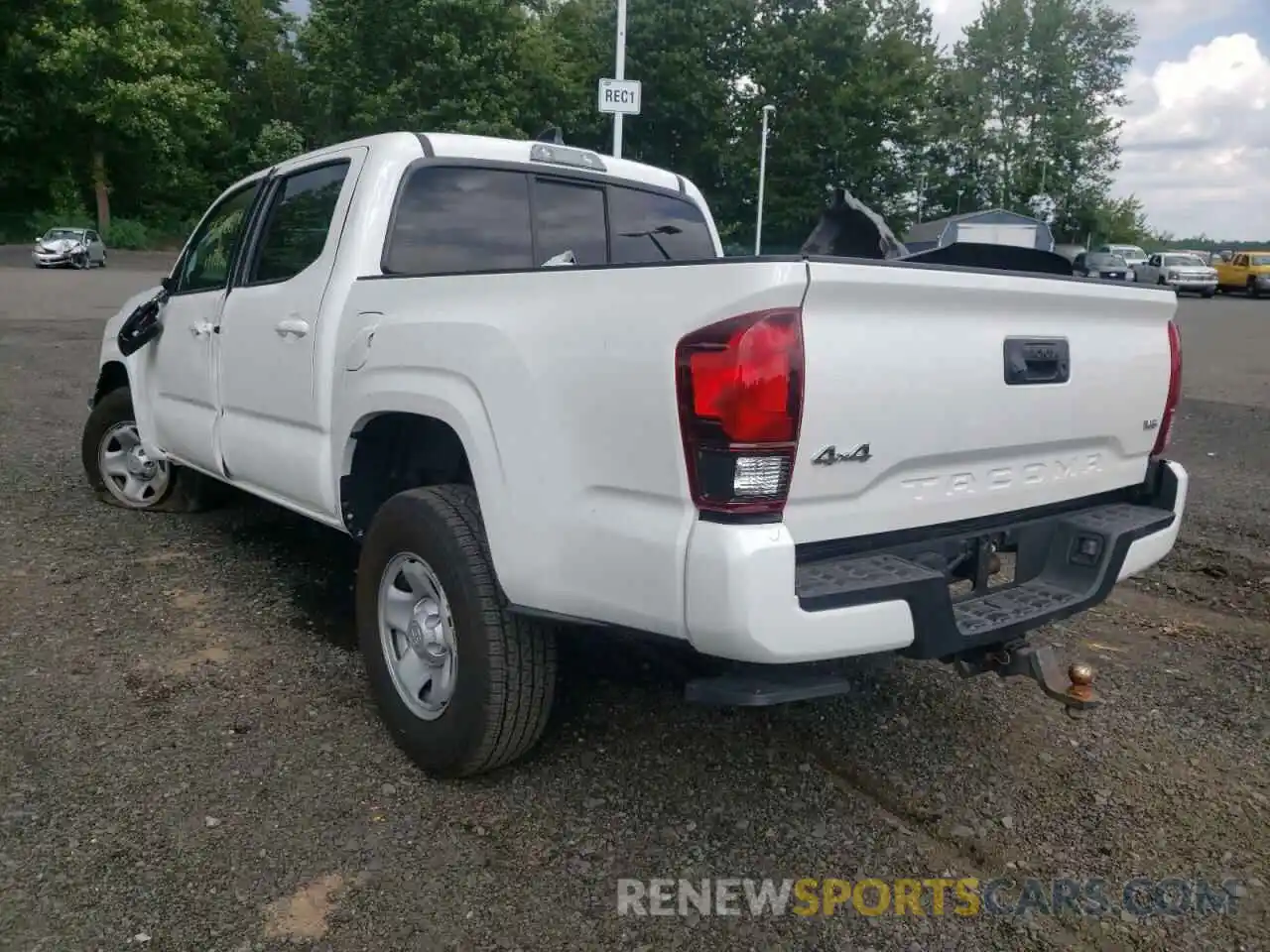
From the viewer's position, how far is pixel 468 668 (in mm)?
2889

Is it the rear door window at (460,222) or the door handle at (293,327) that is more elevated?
the rear door window at (460,222)

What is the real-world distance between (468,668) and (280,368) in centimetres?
162

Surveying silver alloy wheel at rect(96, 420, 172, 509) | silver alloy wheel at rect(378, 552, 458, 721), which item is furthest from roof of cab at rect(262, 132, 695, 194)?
silver alloy wheel at rect(96, 420, 172, 509)

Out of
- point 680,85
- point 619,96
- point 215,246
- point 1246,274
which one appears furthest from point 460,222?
point 680,85

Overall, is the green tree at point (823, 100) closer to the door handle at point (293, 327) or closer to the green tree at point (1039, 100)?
the green tree at point (1039, 100)

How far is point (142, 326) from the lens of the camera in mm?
5262

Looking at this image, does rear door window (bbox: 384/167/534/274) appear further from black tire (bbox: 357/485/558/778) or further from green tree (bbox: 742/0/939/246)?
green tree (bbox: 742/0/939/246)

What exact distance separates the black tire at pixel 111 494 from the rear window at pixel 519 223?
2.68m

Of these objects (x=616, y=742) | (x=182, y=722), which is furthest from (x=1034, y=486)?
(x=182, y=722)

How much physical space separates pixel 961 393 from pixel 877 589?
0.58 m

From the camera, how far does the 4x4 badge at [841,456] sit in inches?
93.5

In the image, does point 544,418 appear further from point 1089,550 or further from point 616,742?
point 1089,550

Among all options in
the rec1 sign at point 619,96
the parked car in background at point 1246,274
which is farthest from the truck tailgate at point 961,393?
the parked car in background at point 1246,274

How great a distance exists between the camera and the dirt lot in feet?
8.33
